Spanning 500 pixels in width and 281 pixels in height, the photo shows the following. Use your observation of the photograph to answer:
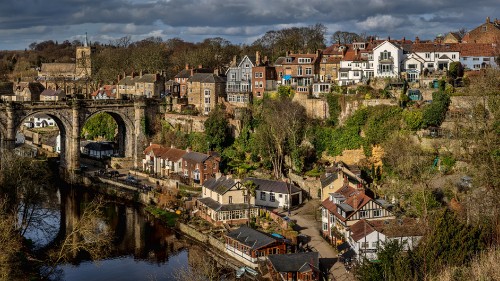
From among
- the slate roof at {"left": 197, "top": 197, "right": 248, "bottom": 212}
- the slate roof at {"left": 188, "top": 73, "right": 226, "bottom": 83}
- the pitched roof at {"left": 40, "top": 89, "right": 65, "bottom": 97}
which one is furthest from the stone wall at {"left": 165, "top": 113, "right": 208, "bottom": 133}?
the pitched roof at {"left": 40, "top": 89, "right": 65, "bottom": 97}

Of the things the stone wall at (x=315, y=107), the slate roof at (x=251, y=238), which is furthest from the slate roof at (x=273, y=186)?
the stone wall at (x=315, y=107)

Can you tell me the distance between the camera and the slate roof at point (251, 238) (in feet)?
112

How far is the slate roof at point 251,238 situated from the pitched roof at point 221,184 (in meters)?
5.96

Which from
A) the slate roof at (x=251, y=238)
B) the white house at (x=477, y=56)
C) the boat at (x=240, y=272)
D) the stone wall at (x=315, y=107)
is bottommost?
the boat at (x=240, y=272)

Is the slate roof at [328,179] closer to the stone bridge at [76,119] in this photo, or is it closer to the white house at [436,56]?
the white house at [436,56]

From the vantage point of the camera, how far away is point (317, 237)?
124 ft

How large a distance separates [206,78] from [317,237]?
98.0 feet

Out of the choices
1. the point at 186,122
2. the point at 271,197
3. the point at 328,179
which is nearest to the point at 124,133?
the point at 186,122

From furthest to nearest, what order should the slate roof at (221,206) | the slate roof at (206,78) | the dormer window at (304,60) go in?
the slate roof at (206,78)
the dormer window at (304,60)
the slate roof at (221,206)

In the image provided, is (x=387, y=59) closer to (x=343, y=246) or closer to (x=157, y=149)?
(x=157, y=149)

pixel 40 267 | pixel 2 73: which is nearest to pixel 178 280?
pixel 40 267

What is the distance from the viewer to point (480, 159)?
112 ft

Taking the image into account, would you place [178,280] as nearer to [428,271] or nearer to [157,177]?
[428,271]

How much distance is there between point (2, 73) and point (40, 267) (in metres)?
100.0
